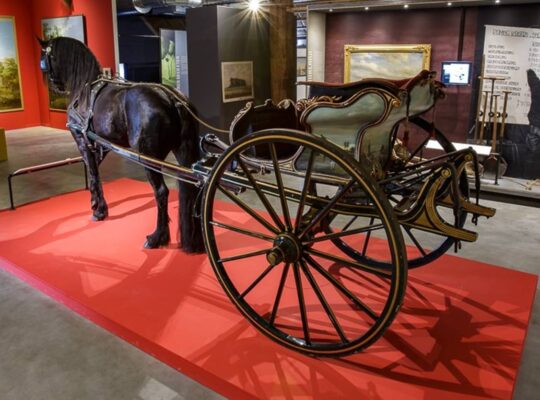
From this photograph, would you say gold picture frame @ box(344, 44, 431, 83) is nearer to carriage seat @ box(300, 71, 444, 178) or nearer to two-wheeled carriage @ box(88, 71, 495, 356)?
two-wheeled carriage @ box(88, 71, 495, 356)

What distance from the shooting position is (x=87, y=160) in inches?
189

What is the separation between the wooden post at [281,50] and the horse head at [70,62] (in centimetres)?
416

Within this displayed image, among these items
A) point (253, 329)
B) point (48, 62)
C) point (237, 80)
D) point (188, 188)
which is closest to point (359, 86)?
Answer: point (253, 329)

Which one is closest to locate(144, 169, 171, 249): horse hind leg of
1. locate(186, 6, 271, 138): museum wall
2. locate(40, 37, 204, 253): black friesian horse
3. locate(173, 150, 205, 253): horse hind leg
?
locate(40, 37, 204, 253): black friesian horse

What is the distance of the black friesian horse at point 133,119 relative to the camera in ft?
12.7

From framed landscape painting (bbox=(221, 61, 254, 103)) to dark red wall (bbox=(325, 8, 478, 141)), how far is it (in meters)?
1.79

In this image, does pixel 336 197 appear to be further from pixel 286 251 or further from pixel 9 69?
pixel 9 69

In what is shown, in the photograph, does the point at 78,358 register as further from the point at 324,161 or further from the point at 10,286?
the point at 324,161

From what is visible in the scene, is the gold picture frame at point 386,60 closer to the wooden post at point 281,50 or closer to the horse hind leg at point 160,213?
the wooden post at point 281,50

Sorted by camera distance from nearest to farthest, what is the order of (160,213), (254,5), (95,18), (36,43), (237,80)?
(160,213) → (254,5) → (237,80) → (95,18) → (36,43)

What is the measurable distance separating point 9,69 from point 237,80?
6137 millimetres

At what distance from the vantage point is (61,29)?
10938mm

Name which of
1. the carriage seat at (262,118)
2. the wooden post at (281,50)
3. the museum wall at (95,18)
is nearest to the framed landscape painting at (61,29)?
the museum wall at (95,18)

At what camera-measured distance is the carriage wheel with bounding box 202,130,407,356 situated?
2.27 metres
